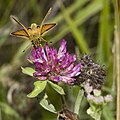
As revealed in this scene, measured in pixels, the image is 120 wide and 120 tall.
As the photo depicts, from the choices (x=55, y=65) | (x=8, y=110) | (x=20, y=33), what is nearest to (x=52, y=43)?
(x=8, y=110)

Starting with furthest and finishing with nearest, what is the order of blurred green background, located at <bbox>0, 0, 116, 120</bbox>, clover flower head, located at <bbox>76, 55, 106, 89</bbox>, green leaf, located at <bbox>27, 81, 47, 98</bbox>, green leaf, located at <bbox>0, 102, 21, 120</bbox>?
1. blurred green background, located at <bbox>0, 0, 116, 120</bbox>
2. green leaf, located at <bbox>0, 102, 21, 120</bbox>
3. clover flower head, located at <bbox>76, 55, 106, 89</bbox>
4. green leaf, located at <bbox>27, 81, 47, 98</bbox>

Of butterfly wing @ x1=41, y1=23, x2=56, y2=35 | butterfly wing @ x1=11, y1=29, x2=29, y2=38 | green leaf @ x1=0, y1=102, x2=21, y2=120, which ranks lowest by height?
green leaf @ x1=0, y1=102, x2=21, y2=120

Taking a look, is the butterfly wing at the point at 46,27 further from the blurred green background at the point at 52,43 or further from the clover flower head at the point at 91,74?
the blurred green background at the point at 52,43

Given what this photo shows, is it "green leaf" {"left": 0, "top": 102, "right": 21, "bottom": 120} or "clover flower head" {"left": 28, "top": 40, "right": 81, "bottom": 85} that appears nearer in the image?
"clover flower head" {"left": 28, "top": 40, "right": 81, "bottom": 85}

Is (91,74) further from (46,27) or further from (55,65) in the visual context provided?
(46,27)

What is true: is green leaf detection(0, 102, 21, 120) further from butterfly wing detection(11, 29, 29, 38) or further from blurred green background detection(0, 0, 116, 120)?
butterfly wing detection(11, 29, 29, 38)

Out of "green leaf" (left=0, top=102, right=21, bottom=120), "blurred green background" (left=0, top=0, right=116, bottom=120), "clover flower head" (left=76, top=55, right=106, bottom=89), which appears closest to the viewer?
"clover flower head" (left=76, top=55, right=106, bottom=89)

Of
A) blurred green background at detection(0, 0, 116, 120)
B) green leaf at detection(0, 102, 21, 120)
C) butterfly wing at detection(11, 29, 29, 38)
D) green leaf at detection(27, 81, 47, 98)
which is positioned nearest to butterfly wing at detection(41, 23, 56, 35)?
butterfly wing at detection(11, 29, 29, 38)
